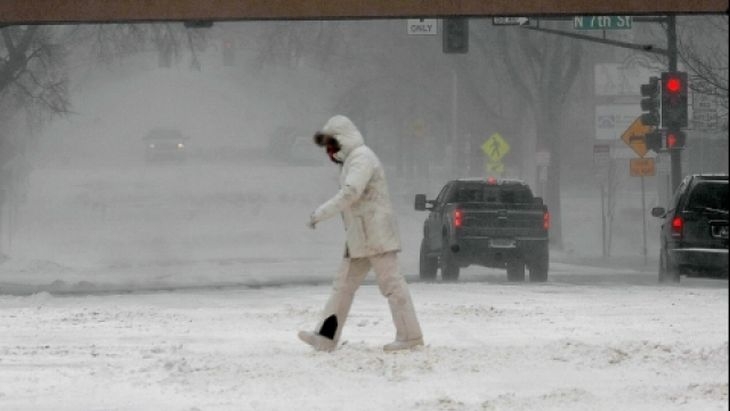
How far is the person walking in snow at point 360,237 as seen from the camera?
12.8 metres

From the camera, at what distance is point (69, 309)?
19703 millimetres

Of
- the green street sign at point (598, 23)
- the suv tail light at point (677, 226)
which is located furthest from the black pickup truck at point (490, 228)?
the green street sign at point (598, 23)

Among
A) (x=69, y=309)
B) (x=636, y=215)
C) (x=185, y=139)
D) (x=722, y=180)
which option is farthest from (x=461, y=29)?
(x=185, y=139)

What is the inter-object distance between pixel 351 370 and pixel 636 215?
180 ft

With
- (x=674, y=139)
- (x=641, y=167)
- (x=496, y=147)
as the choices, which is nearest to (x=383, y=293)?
(x=674, y=139)

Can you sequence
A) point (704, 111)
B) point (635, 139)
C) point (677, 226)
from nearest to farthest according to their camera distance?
point (677, 226)
point (704, 111)
point (635, 139)

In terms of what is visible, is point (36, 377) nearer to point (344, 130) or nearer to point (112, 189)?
point (344, 130)

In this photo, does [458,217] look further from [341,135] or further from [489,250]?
[341,135]

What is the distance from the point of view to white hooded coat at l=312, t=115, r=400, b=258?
42.1 feet

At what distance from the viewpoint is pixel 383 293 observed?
13.1m

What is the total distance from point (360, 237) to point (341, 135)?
75 cm

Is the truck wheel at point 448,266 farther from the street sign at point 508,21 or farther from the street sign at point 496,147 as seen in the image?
the street sign at point 496,147

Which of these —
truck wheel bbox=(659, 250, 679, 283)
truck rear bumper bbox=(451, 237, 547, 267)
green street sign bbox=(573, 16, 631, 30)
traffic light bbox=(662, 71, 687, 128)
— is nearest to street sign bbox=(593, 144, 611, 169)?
green street sign bbox=(573, 16, 631, 30)

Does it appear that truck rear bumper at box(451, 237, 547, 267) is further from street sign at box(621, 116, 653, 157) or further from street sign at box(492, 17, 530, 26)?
street sign at box(621, 116, 653, 157)
